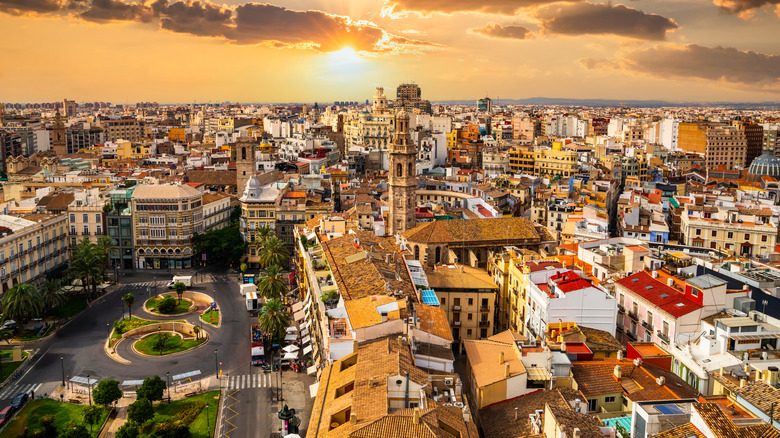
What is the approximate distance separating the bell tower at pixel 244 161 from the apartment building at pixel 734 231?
61260 mm

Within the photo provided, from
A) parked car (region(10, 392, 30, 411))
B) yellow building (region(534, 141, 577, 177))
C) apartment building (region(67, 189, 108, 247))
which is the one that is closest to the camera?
parked car (region(10, 392, 30, 411))

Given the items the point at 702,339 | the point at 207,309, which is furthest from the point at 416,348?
the point at 207,309

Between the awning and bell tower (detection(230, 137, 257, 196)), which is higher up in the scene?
bell tower (detection(230, 137, 257, 196))

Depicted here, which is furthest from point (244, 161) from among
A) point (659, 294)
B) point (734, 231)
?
point (659, 294)

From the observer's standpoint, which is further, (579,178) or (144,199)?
(579,178)

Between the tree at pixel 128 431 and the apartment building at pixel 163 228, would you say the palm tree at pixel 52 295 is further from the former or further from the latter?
the tree at pixel 128 431

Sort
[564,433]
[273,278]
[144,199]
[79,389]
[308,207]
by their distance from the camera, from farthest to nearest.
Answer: [308,207] < [144,199] < [273,278] < [79,389] < [564,433]

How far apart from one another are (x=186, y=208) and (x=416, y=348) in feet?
167

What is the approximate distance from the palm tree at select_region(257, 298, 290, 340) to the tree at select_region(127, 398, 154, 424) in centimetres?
1384

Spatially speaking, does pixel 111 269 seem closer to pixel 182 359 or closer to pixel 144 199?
pixel 144 199

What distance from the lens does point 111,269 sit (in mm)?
79375

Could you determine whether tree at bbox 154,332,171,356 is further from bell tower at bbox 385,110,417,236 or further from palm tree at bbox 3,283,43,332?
bell tower at bbox 385,110,417,236

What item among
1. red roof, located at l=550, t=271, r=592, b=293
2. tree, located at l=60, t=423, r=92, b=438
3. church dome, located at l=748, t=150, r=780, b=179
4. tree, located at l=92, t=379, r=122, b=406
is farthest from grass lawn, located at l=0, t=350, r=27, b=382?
church dome, located at l=748, t=150, r=780, b=179

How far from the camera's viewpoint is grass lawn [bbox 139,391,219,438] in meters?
40.3
